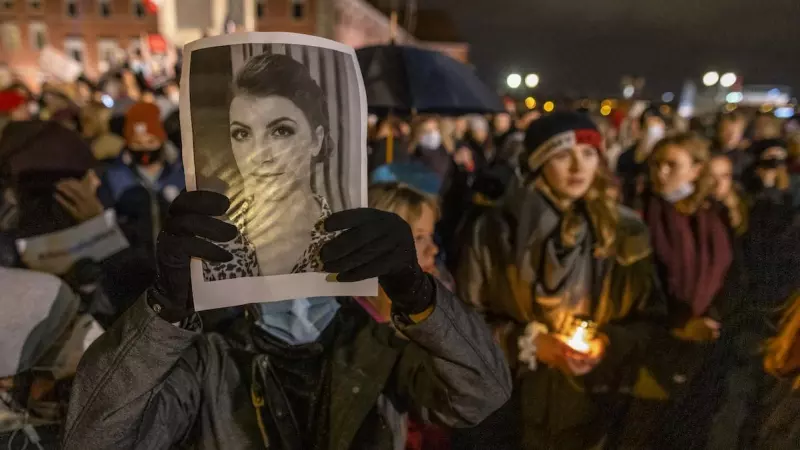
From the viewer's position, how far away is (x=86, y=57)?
39.9 metres

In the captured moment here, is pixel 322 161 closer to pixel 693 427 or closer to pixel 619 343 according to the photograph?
pixel 693 427

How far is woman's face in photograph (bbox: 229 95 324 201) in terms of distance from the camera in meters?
1.10

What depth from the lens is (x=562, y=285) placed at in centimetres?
245

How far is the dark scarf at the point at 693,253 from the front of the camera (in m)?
2.95

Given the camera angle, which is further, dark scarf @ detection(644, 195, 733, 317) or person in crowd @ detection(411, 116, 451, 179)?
person in crowd @ detection(411, 116, 451, 179)

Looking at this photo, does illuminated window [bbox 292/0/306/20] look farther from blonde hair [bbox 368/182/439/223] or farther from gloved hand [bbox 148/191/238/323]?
gloved hand [bbox 148/191/238/323]

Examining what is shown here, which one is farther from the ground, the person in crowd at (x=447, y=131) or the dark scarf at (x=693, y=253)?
the person in crowd at (x=447, y=131)

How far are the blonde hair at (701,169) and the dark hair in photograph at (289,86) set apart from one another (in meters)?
2.70

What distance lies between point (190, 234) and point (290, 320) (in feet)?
1.54

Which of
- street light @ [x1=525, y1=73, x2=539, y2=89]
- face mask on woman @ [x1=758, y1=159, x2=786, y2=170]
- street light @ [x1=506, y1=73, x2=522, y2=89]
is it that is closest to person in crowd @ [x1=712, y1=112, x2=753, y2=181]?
face mask on woman @ [x1=758, y1=159, x2=786, y2=170]

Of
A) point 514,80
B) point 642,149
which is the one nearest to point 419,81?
point 642,149

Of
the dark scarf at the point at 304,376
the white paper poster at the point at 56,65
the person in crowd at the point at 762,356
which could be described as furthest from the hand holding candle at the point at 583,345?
the white paper poster at the point at 56,65

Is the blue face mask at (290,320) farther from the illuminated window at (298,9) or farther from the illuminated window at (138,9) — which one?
the illuminated window at (138,9)

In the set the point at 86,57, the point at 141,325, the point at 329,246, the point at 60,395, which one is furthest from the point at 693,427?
the point at 86,57
